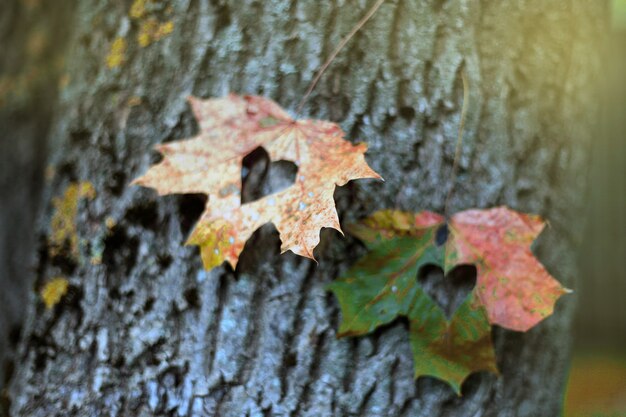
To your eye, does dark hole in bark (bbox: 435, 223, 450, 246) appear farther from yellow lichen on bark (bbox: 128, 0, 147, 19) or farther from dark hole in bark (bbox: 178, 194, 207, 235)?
yellow lichen on bark (bbox: 128, 0, 147, 19)

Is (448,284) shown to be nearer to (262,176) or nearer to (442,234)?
(442,234)

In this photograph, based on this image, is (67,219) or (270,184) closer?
(270,184)

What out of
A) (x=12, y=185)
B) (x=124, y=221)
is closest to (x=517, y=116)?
(x=124, y=221)

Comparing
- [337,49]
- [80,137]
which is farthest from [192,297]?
[337,49]

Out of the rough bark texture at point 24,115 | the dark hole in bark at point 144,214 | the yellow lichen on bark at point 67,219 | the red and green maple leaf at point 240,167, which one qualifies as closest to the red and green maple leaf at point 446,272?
the red and green maple leaf at point 240,167

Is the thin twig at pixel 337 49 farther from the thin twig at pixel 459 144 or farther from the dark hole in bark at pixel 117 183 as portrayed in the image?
the dark hole in bark at pixel 117 183

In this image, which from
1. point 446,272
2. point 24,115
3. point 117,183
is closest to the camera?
point 446,272

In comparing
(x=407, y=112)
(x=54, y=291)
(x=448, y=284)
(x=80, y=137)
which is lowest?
(x=54, y=291)
